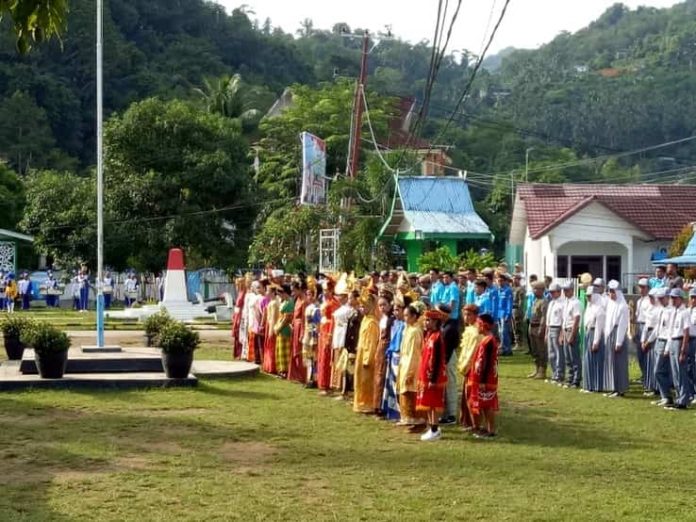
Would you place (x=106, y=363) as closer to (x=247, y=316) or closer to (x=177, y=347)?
(x=177, y=347)

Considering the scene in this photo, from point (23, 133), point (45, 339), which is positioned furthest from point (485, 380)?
point (23, 133)

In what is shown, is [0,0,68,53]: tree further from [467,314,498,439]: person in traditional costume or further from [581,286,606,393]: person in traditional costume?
[581,286,606,393]: person in traditional costume

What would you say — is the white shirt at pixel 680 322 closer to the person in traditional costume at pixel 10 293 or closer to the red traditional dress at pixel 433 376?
the red traditional dress at pixel 433 376

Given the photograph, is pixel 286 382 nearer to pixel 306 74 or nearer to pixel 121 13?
pixel 121 13

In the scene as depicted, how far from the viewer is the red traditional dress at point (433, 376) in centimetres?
1296

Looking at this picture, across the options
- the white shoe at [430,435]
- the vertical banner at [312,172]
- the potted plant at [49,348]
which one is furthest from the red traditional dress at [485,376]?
the vertical banner at [312,172]

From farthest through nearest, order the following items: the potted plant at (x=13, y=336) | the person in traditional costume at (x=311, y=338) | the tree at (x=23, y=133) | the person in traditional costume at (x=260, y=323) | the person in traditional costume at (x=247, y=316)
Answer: the tree at (x=23, y=133) → the person in traditional costume at (x=247, y=316) → the person in traditional costume at (x=260, y=323) → the potted plant at (x=13, y=336) → the person in traditional costume at (x=311, y=338)

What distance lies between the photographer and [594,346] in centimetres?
1778

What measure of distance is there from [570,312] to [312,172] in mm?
20307

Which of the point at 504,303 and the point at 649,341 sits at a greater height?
the point at 504,303

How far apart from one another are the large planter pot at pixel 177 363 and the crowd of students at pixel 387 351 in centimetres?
193

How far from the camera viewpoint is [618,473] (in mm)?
10961

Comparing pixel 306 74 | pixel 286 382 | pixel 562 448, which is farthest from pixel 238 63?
pixel 562 448

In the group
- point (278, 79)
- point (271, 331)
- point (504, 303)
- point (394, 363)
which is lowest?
point (394, 363)
